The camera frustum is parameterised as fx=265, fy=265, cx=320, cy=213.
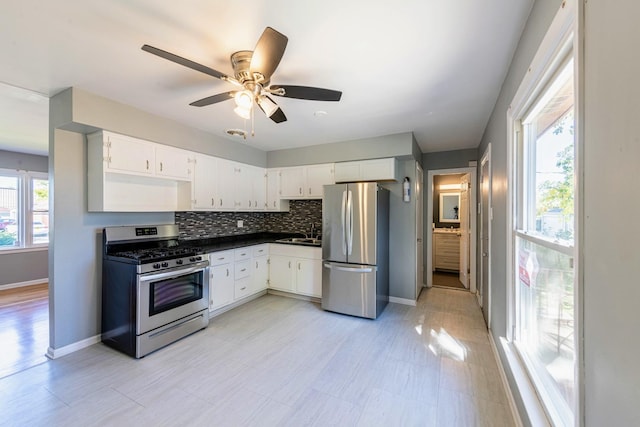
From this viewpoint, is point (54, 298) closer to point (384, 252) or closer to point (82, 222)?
point (82, 222)

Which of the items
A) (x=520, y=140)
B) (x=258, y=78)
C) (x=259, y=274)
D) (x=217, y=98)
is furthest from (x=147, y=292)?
(x=520, y=140)

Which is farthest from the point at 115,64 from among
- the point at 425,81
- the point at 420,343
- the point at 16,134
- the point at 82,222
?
the point at 420,343

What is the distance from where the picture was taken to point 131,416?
1.82 metres

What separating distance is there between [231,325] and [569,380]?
3089 mm

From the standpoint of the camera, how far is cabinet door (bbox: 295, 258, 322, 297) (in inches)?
157

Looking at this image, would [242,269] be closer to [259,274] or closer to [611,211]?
[259,274]

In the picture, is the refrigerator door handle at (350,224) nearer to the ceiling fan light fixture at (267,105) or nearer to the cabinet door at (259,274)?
the cabinet door at (259,274)

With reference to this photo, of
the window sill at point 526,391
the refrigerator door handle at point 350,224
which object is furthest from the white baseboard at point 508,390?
the refrigerator door handle at point 350,224

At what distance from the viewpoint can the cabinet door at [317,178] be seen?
420 cm

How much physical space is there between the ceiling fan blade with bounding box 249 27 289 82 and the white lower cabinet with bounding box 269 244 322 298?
2.79 metres

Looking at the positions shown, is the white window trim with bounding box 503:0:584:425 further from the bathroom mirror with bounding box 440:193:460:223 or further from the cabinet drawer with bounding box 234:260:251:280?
the bathroom mirror with bounding box 440:193:460:223

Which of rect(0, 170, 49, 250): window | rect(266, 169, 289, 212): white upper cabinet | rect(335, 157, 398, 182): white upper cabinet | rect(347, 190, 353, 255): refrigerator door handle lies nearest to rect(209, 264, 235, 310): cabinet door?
rect(266, 169, 289, 212): white upper cabinet

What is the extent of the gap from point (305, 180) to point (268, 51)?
2911 mm

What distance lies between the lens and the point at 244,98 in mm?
1857
